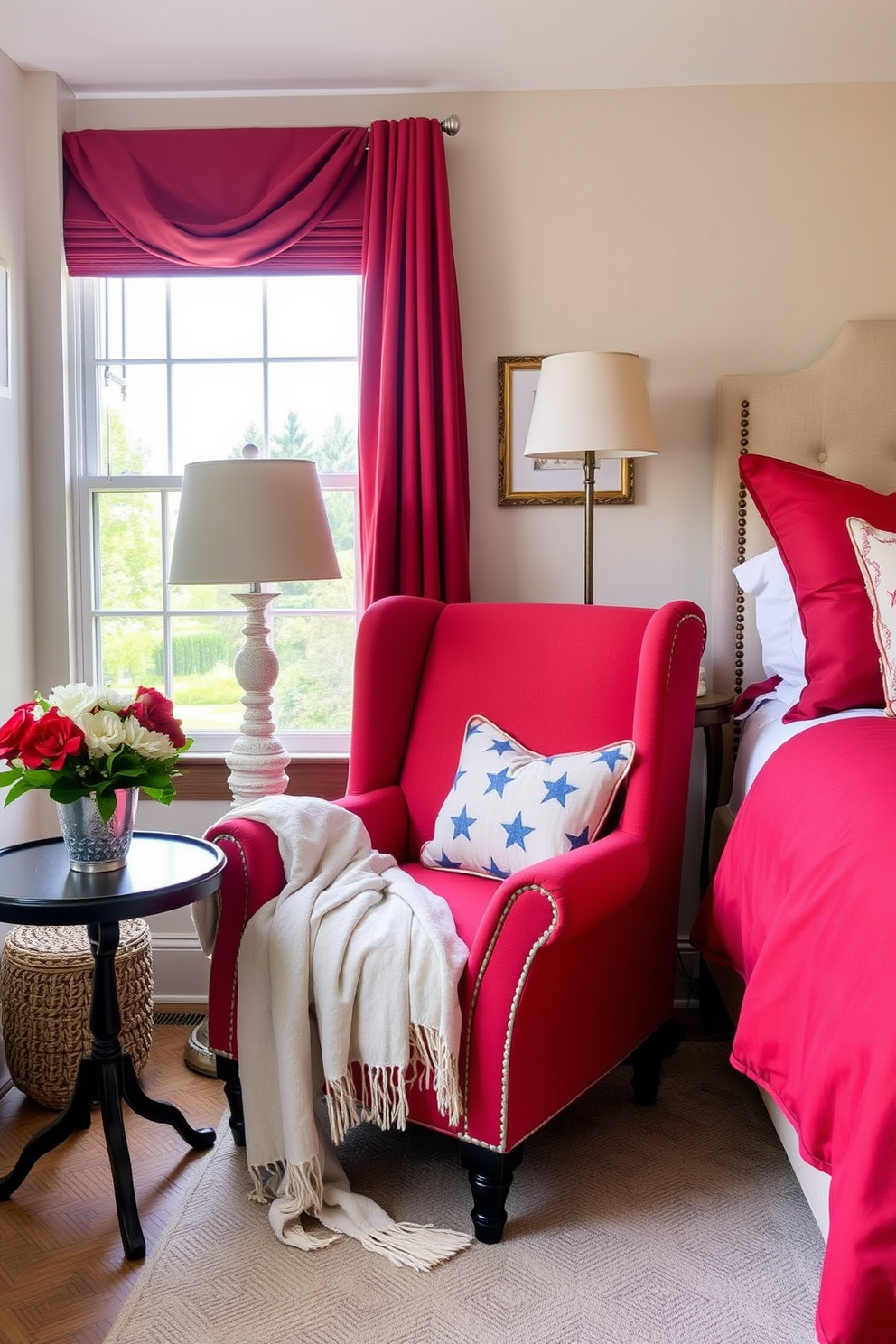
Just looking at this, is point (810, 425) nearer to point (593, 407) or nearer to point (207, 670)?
point (593, 407)

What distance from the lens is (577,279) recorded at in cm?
296

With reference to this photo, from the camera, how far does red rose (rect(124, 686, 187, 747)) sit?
1987mm

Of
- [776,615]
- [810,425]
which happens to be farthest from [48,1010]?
[810,425]

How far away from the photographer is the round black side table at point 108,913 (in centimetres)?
182

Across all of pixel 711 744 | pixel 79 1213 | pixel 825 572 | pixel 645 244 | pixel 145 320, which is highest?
pixel 645 244

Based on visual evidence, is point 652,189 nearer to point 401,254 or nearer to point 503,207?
point 503,207

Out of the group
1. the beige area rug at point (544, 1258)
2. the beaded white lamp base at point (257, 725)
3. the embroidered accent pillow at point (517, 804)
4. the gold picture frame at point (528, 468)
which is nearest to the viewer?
the beige area rug at point (544, 1258)

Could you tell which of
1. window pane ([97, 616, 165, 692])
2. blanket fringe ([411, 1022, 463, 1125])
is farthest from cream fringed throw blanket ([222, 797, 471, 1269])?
window pane ([97, 616, 165, 692])

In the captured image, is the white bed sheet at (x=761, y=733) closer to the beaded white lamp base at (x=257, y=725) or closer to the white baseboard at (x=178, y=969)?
the beaded white lamp base at (x=257, y=725)

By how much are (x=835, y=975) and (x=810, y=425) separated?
174 centimetres

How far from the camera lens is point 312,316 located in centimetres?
308

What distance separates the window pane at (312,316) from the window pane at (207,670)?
795 millimetres

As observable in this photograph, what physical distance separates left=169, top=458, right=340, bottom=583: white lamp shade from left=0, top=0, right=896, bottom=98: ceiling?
1.11 m

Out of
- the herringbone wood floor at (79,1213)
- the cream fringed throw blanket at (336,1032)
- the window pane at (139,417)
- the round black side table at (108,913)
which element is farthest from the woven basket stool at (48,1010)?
the window pane at (139,417)
